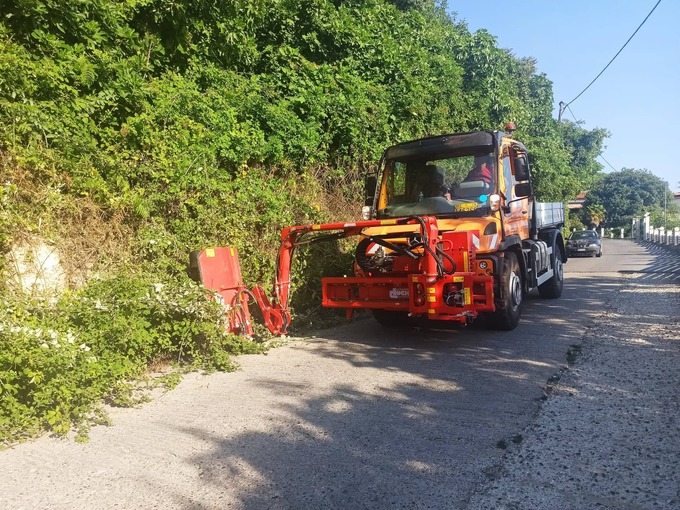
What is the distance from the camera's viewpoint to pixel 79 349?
4695 millimetres

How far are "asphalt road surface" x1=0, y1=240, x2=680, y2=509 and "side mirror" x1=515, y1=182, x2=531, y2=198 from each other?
2.32 m

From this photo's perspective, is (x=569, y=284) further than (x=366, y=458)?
Yes

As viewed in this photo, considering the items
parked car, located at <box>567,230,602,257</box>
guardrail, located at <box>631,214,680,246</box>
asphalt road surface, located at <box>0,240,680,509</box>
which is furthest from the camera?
guardrail, located at <box>631,214,680,246</box>

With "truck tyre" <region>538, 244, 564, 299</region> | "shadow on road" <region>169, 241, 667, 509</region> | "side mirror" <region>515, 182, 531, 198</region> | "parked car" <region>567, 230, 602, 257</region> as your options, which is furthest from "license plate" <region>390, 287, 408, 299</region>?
"parked car" <region>567, 230, 602, 257</region>

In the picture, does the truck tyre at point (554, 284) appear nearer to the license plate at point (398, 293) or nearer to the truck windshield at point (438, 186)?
the truck windshield at point (438, 186)

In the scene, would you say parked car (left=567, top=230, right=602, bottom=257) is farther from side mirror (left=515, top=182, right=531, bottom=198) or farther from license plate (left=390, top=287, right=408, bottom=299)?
license plate (left=390, top=287, right=408, bottom=299)

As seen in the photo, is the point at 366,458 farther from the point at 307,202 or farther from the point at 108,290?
the point at 307,202

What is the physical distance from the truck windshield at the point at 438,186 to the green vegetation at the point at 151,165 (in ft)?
5.84

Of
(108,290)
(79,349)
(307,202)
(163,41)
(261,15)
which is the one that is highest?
(261,15)

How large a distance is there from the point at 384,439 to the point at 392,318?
435cm

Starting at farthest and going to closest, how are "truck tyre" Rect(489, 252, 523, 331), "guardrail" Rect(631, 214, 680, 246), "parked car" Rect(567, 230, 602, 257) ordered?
"guardrail" Rect(631, 214, 680, 246)
"parked car" Rect(567, 230, 602, 257)
"truck tyre" Rect(489, 252, 523, 331)

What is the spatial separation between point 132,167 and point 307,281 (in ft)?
10.5

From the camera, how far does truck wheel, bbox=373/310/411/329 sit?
8.42m

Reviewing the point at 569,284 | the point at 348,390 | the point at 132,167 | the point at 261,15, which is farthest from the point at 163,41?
the point at 569,284
